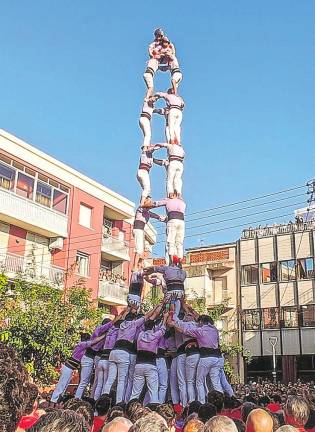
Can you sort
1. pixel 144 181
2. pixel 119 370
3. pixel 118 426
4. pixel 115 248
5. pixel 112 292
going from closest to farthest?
pixel 118 426
pixel 119 370
pixel 144 181
pixel 112 292
pixel 115 248

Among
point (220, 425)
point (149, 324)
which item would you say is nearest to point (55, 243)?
point (149, 324)

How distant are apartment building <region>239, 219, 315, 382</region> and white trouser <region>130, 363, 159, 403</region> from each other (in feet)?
84.5

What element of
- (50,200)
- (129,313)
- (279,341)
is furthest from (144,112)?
(279,341)

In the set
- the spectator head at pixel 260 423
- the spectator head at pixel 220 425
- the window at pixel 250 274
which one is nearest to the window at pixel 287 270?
the window at pixel 250 274

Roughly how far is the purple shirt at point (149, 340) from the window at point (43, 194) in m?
18.3

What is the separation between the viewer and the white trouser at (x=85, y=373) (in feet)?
42.0

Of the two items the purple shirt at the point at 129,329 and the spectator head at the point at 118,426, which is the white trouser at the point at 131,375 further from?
the spectator head at the point at 118,426

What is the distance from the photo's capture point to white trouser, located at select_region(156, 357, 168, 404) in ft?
38.4

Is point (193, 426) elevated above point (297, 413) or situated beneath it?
situated beneath

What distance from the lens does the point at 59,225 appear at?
29328mm

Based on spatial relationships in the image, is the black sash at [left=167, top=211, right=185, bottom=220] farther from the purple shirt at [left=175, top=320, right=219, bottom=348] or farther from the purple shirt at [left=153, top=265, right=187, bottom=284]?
the purple shirt at [left=175, top=320, right=219, bottom=348]

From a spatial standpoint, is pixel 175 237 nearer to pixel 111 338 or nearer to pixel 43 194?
pixel 111 338

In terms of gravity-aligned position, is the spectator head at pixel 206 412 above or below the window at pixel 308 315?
below

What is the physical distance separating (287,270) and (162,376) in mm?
27375
